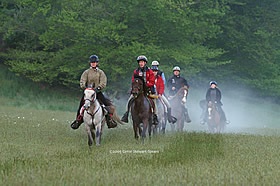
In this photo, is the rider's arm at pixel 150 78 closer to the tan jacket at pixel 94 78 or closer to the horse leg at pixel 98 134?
the tan jacket at pixel 94 78

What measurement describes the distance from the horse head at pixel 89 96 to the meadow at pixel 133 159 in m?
1.06

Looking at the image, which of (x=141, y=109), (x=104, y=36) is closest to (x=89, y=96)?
(x=141, y=109)

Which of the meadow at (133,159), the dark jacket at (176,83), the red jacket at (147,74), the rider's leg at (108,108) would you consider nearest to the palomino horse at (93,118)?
the meadow at (133,159)

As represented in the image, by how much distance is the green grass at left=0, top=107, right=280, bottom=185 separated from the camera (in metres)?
10.0

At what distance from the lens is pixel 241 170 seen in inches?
450

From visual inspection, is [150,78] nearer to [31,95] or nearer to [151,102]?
[151,102]

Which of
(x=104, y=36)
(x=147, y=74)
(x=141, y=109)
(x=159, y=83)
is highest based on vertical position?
(x=104, y=36)

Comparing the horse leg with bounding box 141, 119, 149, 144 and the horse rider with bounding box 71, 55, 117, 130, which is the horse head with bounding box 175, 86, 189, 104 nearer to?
the horse leg with bounding box 141, 119, 149, 144

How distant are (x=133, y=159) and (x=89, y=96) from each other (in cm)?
382

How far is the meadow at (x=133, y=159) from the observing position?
10.0 meters

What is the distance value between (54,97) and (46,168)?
3271 cm

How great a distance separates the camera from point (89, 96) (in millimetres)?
16203

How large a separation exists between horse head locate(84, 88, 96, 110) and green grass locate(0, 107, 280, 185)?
42.5 inches

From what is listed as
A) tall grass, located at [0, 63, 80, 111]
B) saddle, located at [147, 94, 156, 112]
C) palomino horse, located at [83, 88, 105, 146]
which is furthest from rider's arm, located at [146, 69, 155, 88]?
tall grass, located at [0, 63, 80, 111]
